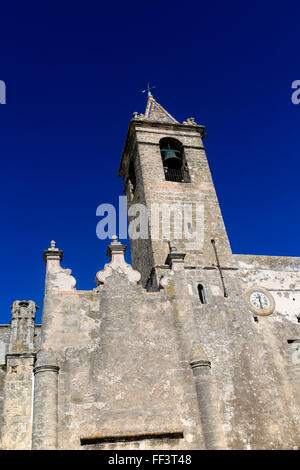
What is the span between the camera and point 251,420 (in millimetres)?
10703

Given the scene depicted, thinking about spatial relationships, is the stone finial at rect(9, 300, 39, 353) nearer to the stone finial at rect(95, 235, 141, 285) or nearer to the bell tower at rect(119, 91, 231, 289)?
the stone finial at rect(95, 235, 141, 285)

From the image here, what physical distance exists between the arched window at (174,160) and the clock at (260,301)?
5.36 metres

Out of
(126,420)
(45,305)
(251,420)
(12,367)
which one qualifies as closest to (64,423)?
(126,420)

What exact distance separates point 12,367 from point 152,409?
370cm

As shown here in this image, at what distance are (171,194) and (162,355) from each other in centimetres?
687

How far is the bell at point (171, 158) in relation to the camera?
17.5 m

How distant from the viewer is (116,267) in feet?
40.3

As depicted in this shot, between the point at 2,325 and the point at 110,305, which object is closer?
the point at 110,305

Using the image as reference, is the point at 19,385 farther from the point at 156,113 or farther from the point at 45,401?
the point at 156,113

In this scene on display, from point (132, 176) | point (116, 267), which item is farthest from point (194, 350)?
point (132, 176)

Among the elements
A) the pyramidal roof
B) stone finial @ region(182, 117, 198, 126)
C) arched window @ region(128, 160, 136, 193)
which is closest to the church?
arched window @ region(128, 160, 136, 193)

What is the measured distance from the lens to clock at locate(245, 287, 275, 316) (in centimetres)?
1349

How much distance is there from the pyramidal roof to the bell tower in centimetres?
5
